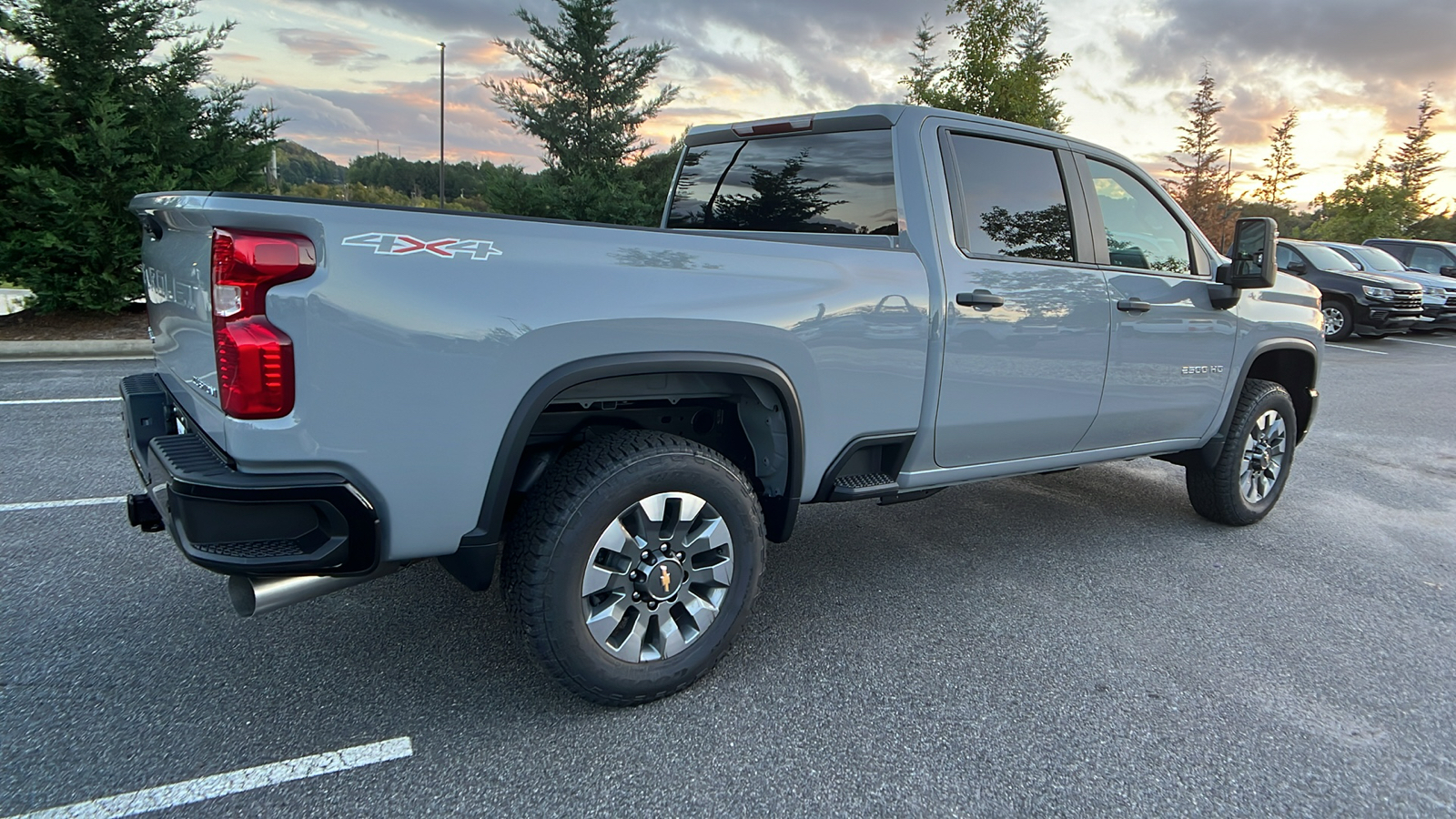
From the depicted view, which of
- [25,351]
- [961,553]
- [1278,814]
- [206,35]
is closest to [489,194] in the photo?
[206,35]

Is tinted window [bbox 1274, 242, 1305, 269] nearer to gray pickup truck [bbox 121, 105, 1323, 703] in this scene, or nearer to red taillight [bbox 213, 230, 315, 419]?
gray pickup truck [bbox 121, 105, 1323, 703]

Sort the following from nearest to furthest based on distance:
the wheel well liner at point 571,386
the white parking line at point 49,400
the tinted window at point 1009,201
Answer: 1. the wheel well liner at point 571,386
2. the tinted window at point 1009,201
3. the white parking line at point 49,400

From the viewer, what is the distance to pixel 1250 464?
4676mm

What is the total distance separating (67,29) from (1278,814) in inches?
497

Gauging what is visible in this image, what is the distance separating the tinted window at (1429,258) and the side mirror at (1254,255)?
18.8m

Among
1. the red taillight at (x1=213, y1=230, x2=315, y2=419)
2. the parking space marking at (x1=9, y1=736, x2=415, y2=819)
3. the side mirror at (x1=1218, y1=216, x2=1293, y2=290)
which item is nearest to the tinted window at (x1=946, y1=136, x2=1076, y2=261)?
the side mirror at (x1=1218, y1=216, x2=1293, y2=290)

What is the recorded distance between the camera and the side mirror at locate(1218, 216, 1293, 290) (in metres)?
3.96

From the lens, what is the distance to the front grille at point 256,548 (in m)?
2.12

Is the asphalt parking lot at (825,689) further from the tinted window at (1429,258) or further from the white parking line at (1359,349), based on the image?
the tinted window at (1429,258)

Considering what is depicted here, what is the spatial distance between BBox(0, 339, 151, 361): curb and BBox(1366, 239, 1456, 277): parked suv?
893 inches

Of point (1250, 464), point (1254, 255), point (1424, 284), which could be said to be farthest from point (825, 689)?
point (1424, 284)

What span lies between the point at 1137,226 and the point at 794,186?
5.39 ft

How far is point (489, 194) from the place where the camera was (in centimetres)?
2178

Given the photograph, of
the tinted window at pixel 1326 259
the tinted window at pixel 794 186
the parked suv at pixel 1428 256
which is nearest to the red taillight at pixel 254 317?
the tinted window at pixel 794 186
